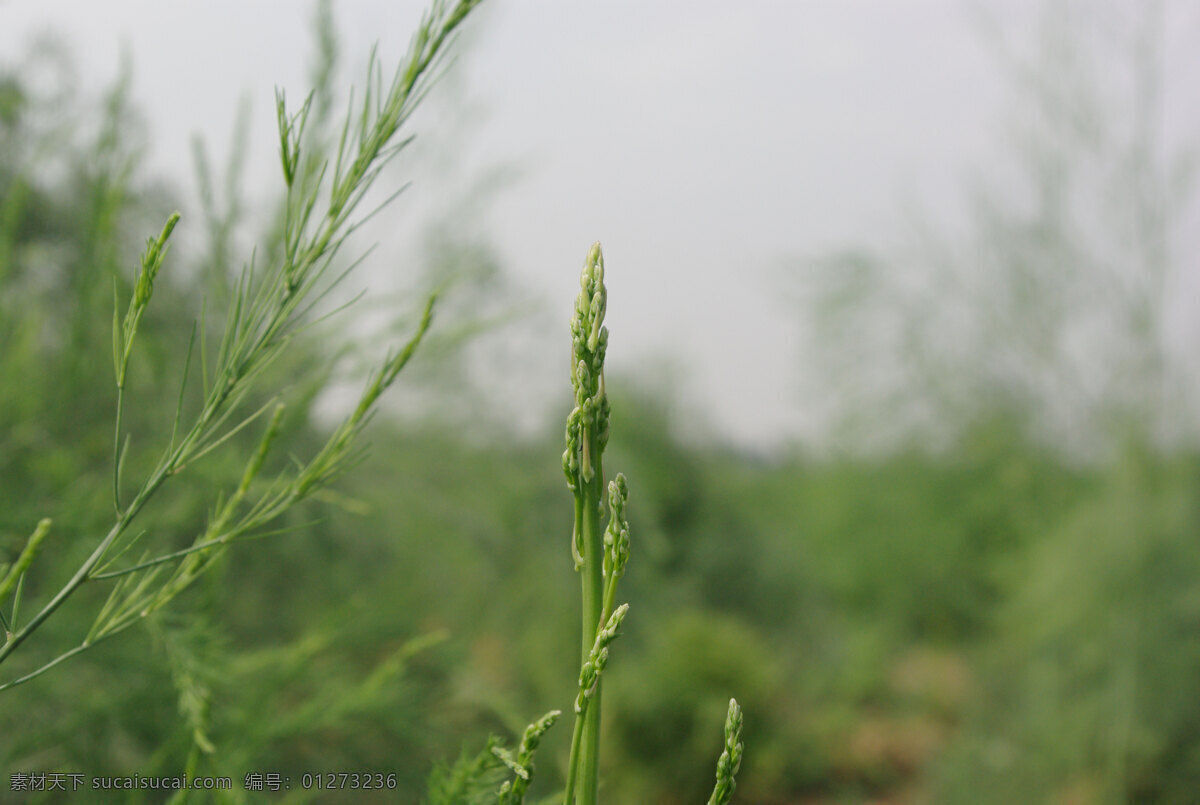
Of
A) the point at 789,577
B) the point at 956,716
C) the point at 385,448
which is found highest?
the point at 385,448

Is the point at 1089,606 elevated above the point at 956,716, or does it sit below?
above

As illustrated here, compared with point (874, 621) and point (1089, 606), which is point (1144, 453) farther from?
point (874, 621)

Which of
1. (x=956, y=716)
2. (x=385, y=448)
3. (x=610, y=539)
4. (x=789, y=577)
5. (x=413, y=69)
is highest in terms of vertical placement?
(x=413, y=69)

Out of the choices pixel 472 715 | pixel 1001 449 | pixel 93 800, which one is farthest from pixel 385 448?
pixel 1001 449

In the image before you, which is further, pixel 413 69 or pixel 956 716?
pixel 956 716

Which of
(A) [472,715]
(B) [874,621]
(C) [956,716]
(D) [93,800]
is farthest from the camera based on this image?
(B) [874,621]

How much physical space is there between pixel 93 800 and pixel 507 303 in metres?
1.42

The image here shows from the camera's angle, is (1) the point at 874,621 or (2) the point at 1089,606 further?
(1) the point at 874,621

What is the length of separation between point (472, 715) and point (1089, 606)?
1.93m

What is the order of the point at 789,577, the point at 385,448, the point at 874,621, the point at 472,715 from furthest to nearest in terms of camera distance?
the point at 874,621 < the point at 789,577 < the point at 385,448 < the point at 472,715

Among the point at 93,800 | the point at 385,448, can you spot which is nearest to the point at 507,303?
the point at 385,448

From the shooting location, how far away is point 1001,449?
3238 mm

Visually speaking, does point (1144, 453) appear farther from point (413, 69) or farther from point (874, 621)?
point (413, 69)

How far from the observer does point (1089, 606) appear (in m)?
2.43
